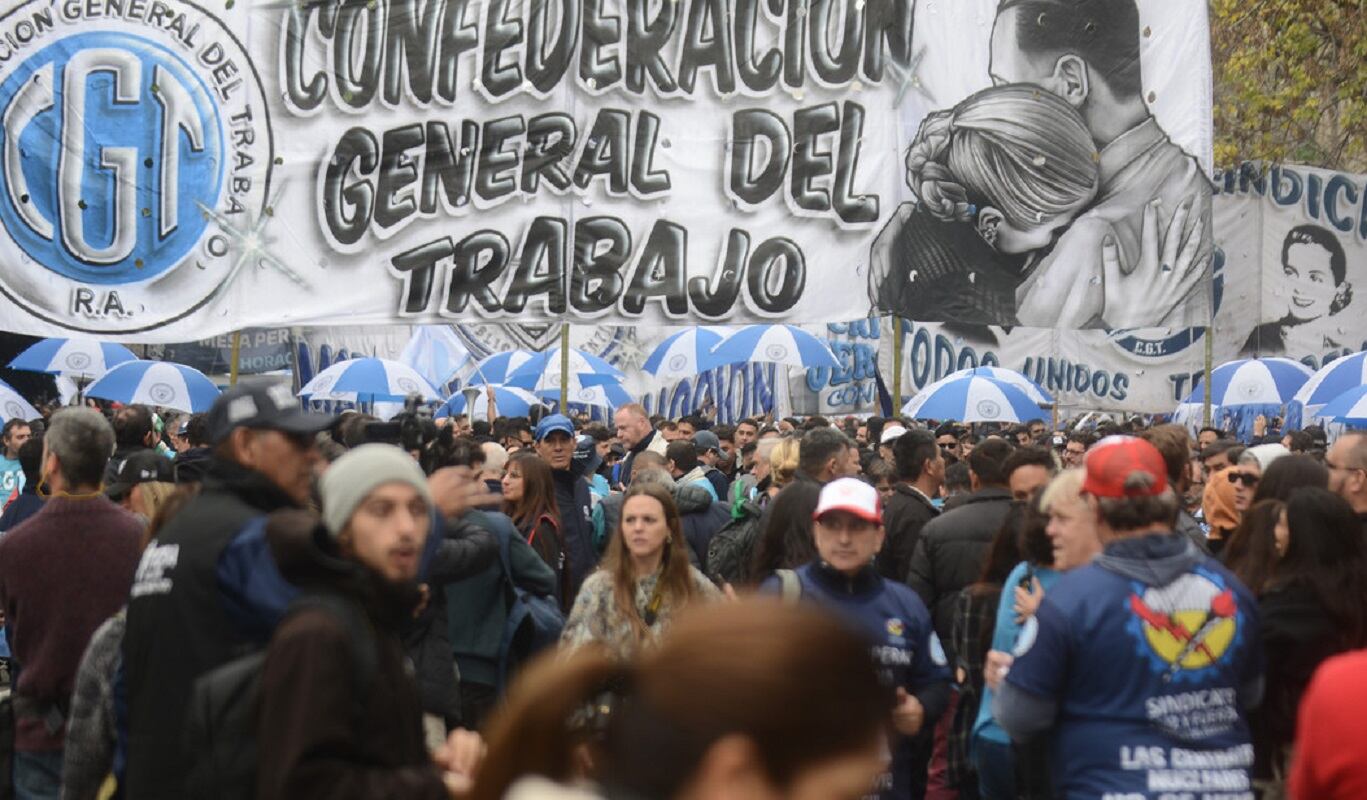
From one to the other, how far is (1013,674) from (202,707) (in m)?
2.13

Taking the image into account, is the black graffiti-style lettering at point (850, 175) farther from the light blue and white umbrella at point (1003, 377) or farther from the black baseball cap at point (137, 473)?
the black baseball cap at point (137, 473)

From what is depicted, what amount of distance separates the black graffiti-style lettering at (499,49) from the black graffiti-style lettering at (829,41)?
243 cm

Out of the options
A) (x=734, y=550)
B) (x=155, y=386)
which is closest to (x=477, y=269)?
(x=155, y=386)

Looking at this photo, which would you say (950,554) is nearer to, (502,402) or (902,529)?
(902,529)

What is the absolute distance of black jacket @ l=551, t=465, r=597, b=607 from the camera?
32.0 ft

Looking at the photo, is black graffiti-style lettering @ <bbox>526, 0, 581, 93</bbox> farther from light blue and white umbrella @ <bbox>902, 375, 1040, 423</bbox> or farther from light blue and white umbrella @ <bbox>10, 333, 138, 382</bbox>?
light blue and white umbrella @ <bbox>10, 333, 138, 382</bbox>

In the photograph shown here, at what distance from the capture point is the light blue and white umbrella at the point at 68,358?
732 inches

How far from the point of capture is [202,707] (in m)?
3.48

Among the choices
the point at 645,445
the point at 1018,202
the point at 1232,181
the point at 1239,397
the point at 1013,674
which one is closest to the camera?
the point at 1013,674

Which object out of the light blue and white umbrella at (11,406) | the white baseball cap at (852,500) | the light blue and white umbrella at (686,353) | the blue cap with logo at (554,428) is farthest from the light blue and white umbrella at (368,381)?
the white baseball cap at (852,500)

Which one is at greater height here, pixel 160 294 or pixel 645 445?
pixel 160 294

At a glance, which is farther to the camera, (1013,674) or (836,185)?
(836,185)

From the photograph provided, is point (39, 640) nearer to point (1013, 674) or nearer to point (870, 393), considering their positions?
point (1013, 674)

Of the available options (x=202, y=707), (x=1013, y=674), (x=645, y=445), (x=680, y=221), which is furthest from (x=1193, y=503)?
(x=202, y=707)
